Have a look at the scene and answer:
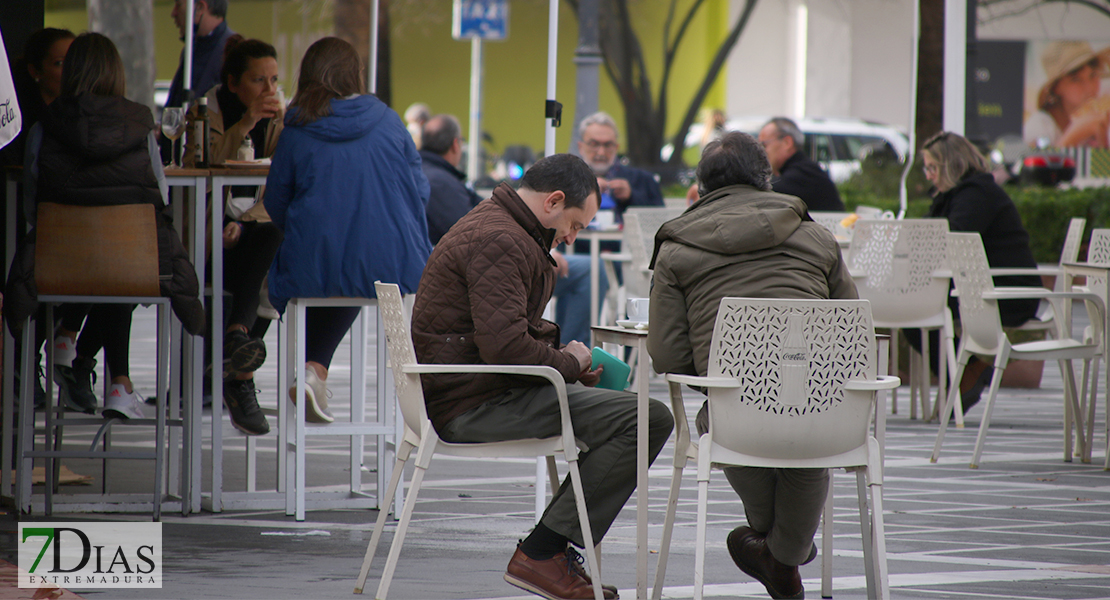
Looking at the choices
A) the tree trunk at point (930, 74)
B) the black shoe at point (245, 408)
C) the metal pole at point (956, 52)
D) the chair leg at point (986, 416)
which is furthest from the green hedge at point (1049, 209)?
the black shoe at point (245, 408)

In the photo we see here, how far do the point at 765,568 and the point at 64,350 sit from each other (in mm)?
3375

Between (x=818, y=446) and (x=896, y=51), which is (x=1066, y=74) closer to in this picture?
(x=896, y=51)

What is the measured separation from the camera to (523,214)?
4121 millimetres

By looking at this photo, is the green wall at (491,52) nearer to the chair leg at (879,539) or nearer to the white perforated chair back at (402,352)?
the white perforated chair back at (402,352)

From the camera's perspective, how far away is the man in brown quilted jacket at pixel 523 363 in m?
3.96

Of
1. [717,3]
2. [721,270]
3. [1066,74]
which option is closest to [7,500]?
[721,270]

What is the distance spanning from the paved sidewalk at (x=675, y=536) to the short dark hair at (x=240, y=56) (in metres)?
1.81

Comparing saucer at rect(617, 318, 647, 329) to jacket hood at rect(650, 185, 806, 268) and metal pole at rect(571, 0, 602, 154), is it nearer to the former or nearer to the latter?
jacket hood at rect(650, 185, 806, 268)

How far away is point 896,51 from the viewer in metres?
27.2

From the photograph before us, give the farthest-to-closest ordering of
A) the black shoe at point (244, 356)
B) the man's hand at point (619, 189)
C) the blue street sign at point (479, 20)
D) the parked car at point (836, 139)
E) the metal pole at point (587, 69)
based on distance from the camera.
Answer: the parked car at point (836, 139) < the blue street sign at point (479, 20) < the metal pole at point (587, 69) < the man's hand at point (619, 189) < the black shoe at point (244, 356)

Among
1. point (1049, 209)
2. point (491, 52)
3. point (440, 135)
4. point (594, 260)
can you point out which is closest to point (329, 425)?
point (440, 135)

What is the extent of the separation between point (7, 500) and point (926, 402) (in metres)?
5.20

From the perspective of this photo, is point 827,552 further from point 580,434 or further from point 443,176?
point 443,176

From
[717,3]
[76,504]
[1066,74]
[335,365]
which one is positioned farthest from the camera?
[1066,74]
